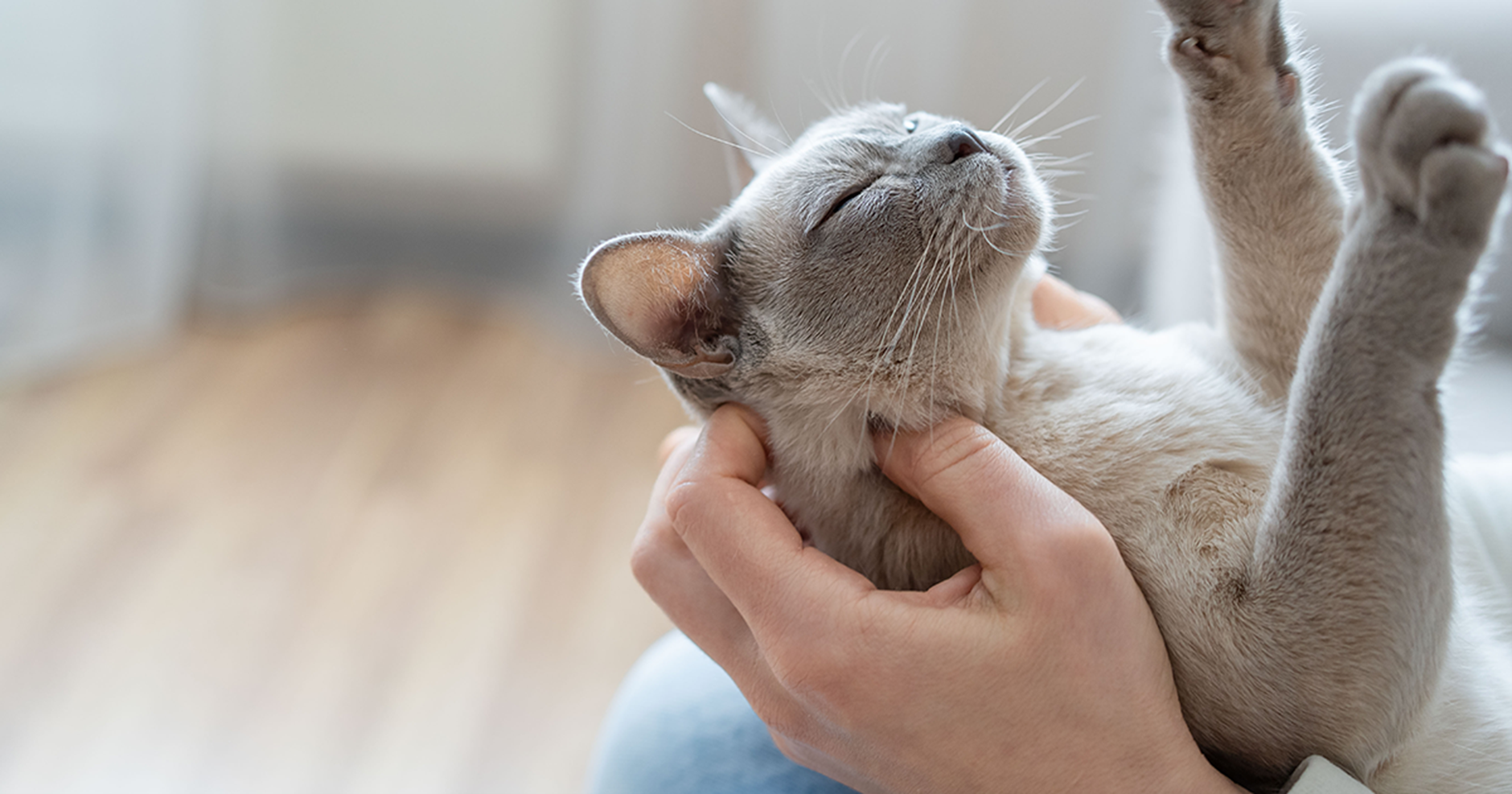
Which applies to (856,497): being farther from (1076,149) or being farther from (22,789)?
(1076,149)

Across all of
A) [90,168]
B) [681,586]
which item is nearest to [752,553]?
[681,586]

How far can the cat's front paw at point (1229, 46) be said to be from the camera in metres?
1.18

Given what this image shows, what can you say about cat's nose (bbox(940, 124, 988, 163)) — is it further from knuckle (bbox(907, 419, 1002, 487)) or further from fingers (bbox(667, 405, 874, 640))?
fingers (bbox(667, 405, 874, 640))

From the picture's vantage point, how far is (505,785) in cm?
216

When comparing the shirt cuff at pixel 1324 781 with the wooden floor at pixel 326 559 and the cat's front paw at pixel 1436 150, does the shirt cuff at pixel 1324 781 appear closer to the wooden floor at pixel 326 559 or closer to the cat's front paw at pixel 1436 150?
the cat's front paw at pixel 1436 150

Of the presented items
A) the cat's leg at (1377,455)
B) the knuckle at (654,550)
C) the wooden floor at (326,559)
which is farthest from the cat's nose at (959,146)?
the wooden floor at (326,559)

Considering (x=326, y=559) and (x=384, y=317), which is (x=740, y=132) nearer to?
(x=326, y=559)

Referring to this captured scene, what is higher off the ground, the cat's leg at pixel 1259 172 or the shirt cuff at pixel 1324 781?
the cat's leg at pixel 1259 172

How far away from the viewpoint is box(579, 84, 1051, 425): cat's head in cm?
123

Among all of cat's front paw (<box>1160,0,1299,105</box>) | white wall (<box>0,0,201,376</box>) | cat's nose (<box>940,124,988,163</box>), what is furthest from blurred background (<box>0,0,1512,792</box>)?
cat's nose (<box>940,124,988,163</box>)

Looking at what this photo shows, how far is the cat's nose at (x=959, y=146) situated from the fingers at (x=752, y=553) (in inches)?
16.8

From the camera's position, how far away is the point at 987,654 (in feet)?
3.30

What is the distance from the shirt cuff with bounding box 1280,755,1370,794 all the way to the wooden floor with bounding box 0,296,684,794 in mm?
1509

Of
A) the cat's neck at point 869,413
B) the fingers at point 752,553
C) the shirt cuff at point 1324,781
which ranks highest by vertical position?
the cat's neck at point 869,413
